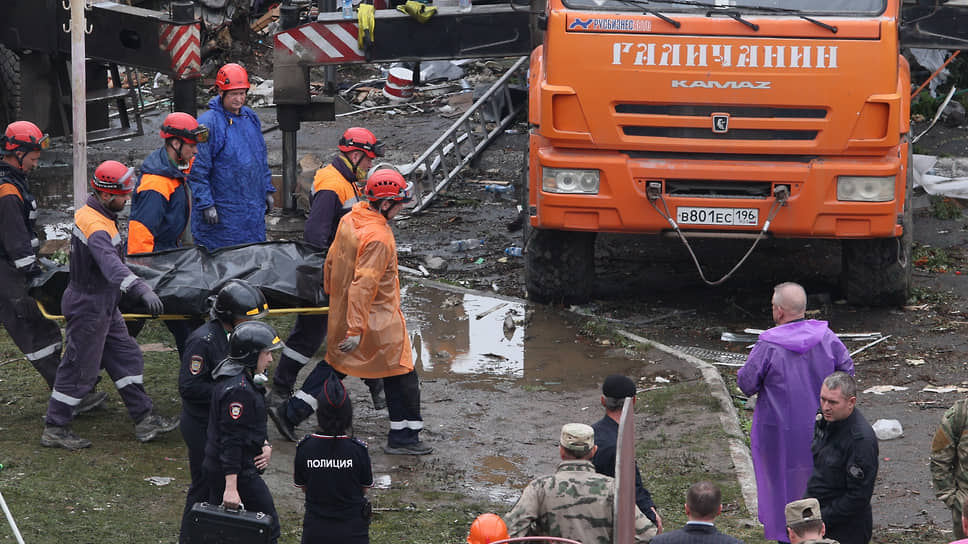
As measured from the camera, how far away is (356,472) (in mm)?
5059

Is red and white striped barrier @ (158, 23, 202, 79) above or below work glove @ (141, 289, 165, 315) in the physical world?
above

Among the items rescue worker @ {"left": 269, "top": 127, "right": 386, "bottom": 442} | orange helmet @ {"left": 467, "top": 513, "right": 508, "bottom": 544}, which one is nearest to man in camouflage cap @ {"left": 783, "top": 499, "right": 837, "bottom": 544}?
orange helmet @ {"left": 467, "top": 513, "right": 508, "bottom": 544}

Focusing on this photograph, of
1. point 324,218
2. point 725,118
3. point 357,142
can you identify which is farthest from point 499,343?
point 725,118

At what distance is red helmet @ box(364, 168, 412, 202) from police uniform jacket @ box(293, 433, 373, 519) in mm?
2088

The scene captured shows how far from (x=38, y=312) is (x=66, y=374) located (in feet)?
2.08

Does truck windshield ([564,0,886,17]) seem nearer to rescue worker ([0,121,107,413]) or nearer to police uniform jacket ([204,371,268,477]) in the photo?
rescue worker ([0,121,107,413])

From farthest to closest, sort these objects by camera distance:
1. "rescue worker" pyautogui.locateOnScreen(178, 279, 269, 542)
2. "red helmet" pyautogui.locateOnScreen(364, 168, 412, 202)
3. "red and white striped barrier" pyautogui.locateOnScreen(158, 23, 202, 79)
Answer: "red and white striped barrier" pyautogui.locateOnScreen(158, 23, 202, 79) < "red helmet" pyautogui.locateOnScreen(364, 168, 412, 202) < "rescue worker" pyautogui.locateOnScreen(178, 279, 269, 542)

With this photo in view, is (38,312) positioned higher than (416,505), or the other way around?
(38,312)

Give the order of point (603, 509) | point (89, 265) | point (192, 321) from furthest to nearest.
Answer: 1. point (192, 321)
2. point (89, 265)
3. point (603, 509)

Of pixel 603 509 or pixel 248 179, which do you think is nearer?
pixel 603 509

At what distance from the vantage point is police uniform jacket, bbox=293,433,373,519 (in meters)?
5.04

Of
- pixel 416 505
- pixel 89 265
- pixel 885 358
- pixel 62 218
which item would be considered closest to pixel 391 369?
pixel 416 505

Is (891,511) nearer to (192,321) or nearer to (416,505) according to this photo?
(416,505)

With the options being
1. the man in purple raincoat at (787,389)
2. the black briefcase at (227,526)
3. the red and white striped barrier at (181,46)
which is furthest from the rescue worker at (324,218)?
the red and white striped barrier at (181,46)
